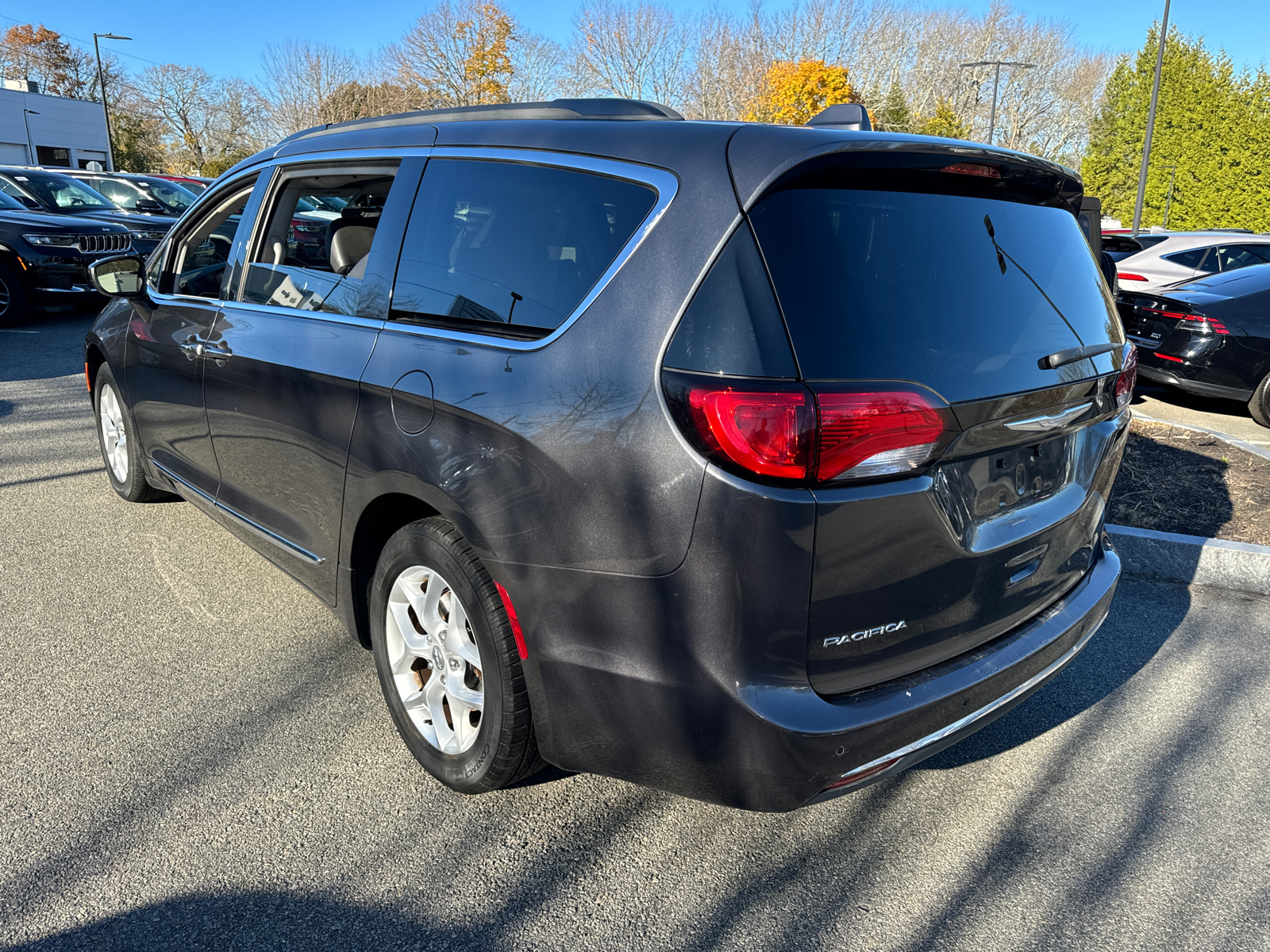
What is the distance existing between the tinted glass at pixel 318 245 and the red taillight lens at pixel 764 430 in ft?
4.86

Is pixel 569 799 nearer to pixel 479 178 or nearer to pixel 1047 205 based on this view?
pixel 479 178

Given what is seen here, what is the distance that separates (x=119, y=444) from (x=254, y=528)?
Result: 2.01 metres

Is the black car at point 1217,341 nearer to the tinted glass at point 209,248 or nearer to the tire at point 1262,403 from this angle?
the tire at point 1262,403

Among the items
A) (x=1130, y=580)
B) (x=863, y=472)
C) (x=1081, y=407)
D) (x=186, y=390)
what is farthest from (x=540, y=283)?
(x=1130, y=580)

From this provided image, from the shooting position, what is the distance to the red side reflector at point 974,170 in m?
2.29

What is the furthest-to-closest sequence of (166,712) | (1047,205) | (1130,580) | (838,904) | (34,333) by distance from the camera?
(34,333) → (1130,580) → (166,712) → (1047,205) → (838,904)

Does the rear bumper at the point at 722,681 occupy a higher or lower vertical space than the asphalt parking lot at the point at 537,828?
higher

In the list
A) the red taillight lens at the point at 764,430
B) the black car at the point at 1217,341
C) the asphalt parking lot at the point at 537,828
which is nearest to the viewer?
the red taillight lens at the point at 764,430

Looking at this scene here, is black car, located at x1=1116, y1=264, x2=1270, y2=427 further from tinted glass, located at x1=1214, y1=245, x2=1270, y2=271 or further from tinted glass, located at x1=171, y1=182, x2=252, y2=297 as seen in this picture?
tinted glass, located at x1=171, y1=182, x2=252, y2=297

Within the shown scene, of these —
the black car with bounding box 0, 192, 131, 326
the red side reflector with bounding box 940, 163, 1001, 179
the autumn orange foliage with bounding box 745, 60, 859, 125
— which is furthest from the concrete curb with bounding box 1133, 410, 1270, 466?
the autumn orange foliage with bounding box 745, 60, 859, 125

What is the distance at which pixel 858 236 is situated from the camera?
6.78 feet

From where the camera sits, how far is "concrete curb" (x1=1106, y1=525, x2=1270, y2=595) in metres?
4.48

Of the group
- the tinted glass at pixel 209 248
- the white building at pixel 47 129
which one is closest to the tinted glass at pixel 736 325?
the tinted glass at pixel 209 248

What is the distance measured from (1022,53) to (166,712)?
71.4 metres
